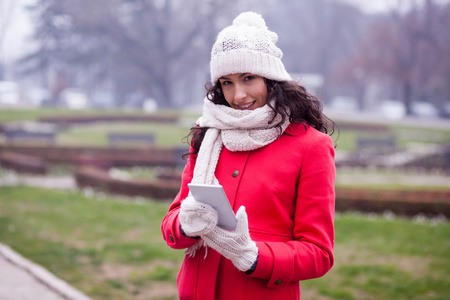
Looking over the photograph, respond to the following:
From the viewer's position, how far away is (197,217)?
189 cm

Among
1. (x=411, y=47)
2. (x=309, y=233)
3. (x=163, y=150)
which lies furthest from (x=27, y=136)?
(x=411, y=47)

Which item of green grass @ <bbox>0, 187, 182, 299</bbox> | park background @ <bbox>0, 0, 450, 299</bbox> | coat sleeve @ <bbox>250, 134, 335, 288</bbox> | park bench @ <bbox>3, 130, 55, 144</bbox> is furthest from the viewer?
park bench @ <bbox>3, 130, 55, 144</bbox>

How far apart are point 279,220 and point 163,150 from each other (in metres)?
12.8

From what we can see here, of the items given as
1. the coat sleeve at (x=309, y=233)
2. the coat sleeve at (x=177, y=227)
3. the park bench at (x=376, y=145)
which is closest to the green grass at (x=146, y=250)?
the coat sleeve at (x=177, y=227)

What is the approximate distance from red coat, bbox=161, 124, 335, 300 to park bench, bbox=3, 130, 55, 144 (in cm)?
1425

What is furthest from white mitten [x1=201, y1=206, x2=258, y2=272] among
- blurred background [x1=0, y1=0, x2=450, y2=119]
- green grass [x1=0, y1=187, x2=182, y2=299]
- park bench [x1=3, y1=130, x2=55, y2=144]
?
blurred background [x1=0, y1=0, x2=450, y2=119]

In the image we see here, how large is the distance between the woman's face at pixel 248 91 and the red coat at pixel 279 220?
0.16 meters

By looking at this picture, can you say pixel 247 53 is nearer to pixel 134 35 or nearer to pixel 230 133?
pixel 230 133

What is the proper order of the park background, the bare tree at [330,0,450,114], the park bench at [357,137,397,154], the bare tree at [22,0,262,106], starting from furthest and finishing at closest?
1. the bare tree at [22,0,262,106]
2. the bare tree at [330,0,450,114]
3. the park bench at [357,137,397,154]
4. the park background

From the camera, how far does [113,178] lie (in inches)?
390

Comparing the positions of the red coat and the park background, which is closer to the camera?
the red coat

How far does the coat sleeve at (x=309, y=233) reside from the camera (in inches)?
74.5

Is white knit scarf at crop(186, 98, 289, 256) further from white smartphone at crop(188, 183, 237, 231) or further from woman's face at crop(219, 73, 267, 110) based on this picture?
white smartphone at crop(188, 183, 237, 231)

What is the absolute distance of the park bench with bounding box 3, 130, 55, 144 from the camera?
598 inches
